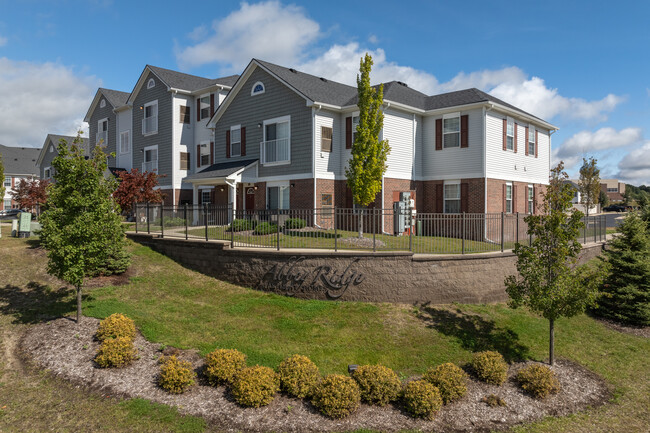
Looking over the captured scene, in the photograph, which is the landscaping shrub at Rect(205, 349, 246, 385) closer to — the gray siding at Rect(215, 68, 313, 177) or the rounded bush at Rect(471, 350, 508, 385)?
the rounded bush at Rect(471, 350, 508, 385)

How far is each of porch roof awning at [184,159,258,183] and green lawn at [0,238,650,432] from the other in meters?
9.41

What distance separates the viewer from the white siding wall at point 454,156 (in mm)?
20203

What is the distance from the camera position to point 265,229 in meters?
14.7

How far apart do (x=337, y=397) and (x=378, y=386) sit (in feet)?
3.06

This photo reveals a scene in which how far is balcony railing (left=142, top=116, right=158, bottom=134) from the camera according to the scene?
30953 millimetres

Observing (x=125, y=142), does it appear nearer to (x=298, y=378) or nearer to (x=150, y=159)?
(x=150, y=159)

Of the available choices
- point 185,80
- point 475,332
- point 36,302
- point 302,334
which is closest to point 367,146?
point 475,332

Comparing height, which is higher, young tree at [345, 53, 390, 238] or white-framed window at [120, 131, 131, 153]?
white-framed window at [120, 131, 131, 153]

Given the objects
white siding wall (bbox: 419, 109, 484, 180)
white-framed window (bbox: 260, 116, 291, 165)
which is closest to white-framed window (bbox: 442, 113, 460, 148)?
white siding wall (bbox: 419, 109, 484, 180)

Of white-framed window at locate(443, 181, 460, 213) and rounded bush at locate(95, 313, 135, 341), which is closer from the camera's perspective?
rounded bush at locate(95, 313, 135, 341)

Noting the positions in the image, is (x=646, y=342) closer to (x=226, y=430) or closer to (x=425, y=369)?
(x=425, y=369)

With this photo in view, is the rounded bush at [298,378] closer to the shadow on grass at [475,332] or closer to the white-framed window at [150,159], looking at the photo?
the shadow on grass at [475,332]

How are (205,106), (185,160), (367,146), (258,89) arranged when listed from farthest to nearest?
(185,160) → (205,106) → (258,89) → (367,146)

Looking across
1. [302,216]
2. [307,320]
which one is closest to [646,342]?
[307,320]
